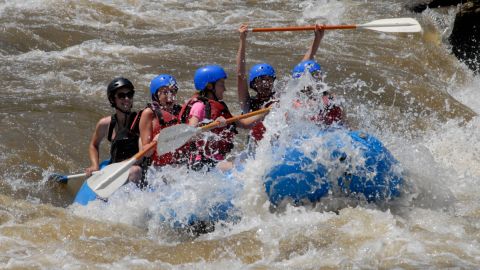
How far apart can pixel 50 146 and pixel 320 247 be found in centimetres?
378

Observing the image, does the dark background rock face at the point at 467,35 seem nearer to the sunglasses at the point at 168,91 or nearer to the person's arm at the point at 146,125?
the sunglasses at the point at 168,91

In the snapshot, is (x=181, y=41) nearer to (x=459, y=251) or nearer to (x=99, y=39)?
(x=99, y=39)

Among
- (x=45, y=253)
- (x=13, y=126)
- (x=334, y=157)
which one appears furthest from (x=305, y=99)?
(x=13, y=126)

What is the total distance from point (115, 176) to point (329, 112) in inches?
66.0

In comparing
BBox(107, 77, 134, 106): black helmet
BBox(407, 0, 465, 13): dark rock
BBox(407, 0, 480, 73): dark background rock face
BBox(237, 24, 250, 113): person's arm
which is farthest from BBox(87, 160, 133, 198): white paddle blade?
BBox(407, 0, 465, 13): dark rock

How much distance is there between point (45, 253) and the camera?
5066mm

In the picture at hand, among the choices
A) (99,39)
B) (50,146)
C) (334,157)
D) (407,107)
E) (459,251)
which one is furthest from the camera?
(99,39)

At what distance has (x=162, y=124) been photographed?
20.8 ft

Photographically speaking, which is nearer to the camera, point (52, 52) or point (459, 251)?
point (459, 251)

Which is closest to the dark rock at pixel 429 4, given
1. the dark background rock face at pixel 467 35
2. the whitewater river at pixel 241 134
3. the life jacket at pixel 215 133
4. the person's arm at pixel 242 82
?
the whitewater river at pixel 241 134

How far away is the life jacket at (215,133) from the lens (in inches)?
244

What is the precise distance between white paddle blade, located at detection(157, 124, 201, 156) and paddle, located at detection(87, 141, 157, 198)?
23 cm

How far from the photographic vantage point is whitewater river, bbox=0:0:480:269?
5125mm

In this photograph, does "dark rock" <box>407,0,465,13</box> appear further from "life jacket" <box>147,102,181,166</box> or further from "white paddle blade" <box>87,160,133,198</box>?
"white paddle blade" <box>87,160,133,198</box>
